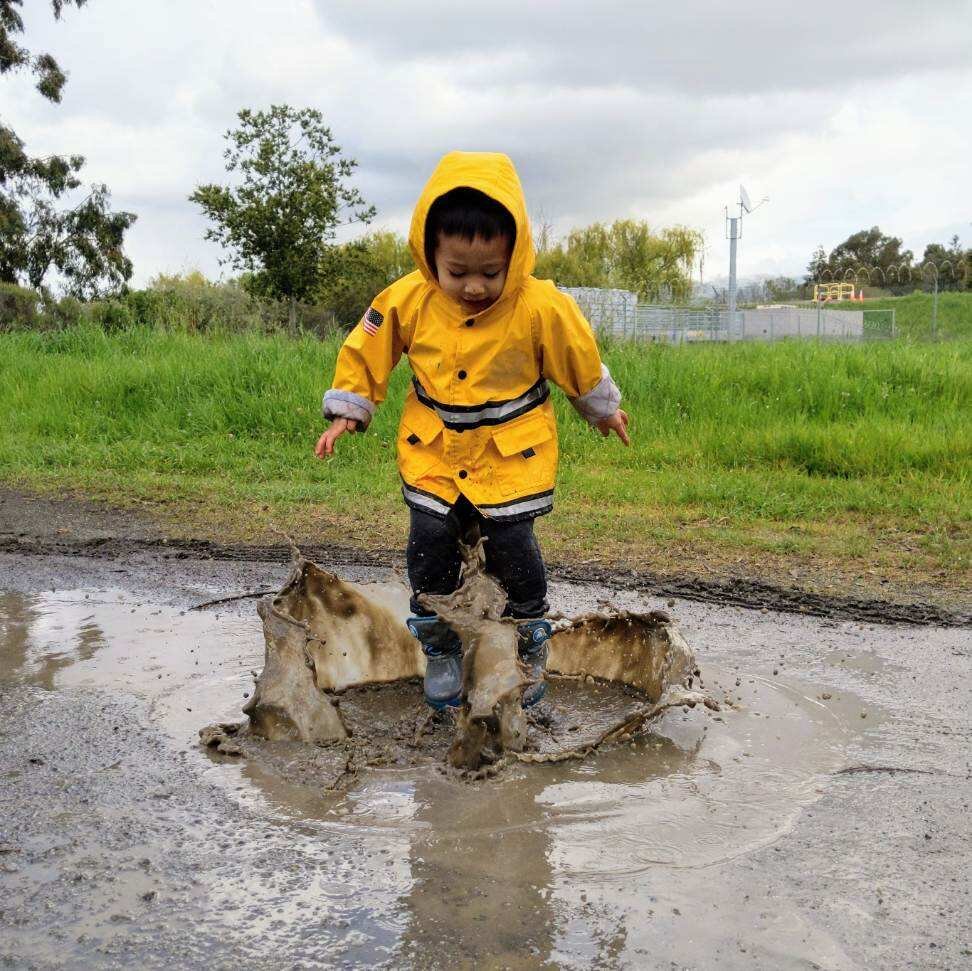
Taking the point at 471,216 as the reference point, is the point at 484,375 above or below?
below

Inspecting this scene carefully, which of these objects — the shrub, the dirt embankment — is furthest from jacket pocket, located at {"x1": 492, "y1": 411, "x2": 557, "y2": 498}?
the shrub

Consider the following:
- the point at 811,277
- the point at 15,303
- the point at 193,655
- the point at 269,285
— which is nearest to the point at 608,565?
the point at 193,655

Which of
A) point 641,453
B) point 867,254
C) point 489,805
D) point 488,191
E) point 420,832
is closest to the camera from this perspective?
point 420,832

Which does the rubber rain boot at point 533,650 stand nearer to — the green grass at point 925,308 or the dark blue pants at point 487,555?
the dark blue pants at point 487,555

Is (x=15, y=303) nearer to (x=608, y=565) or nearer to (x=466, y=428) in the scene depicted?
(x=608, y=565)

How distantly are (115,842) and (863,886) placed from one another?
1.68m

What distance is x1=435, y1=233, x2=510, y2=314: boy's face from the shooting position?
10.9ft

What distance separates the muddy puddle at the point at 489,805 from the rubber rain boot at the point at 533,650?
0.07m

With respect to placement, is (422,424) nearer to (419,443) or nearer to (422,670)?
(419,443)

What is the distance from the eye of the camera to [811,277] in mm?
69000

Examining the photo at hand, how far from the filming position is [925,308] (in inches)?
1842

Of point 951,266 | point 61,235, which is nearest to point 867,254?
point 951,266

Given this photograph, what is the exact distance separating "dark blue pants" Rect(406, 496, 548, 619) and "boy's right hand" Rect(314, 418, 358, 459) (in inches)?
13.3

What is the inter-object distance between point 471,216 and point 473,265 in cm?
14
